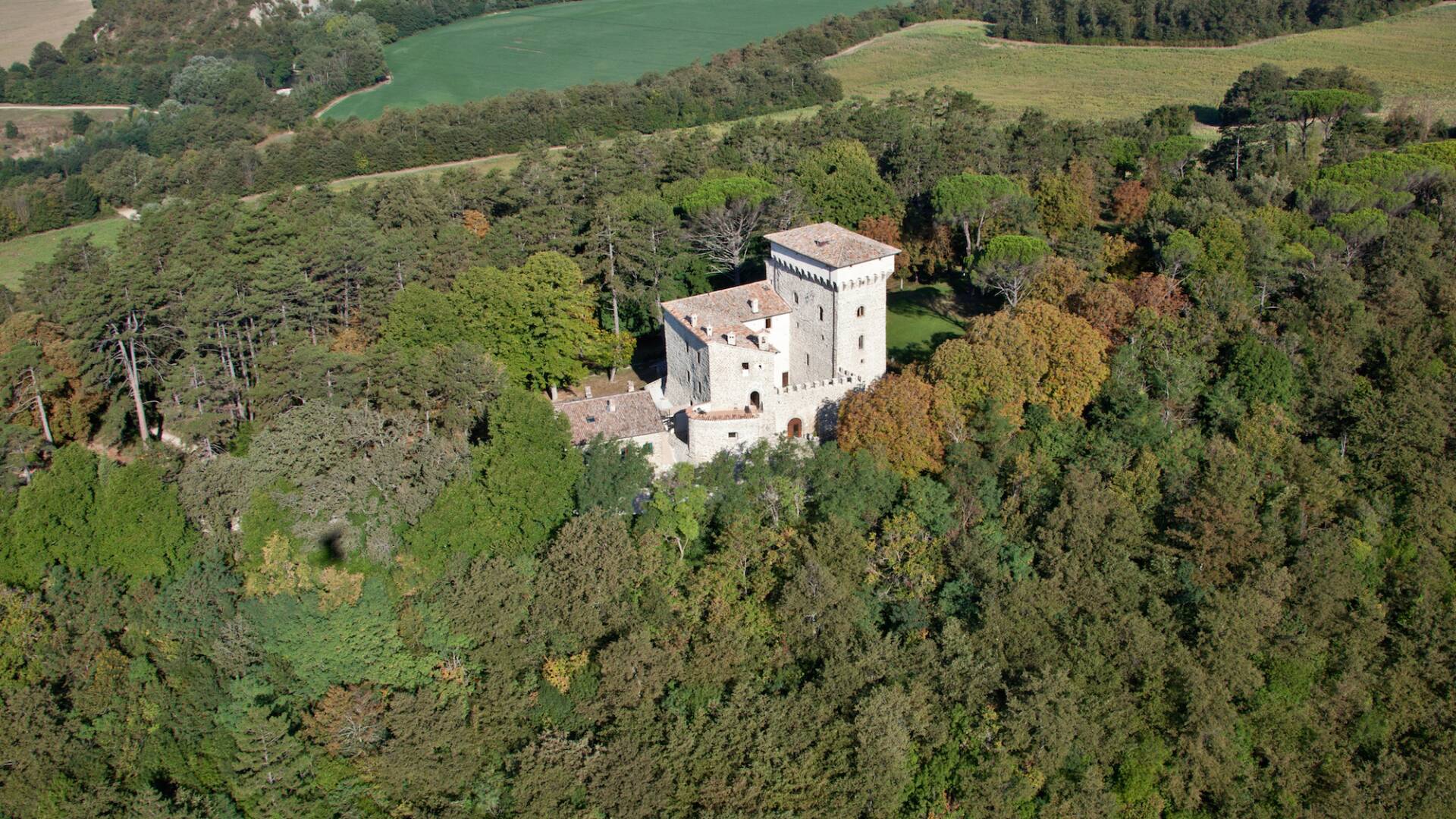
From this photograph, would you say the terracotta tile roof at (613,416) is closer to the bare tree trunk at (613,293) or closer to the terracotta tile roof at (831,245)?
the bare tree trunk at (613,293)

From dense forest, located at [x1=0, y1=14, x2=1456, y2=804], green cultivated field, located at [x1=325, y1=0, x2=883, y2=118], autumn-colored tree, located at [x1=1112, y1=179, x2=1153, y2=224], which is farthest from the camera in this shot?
green cultivated field, located at [x1=325, y1=0, x2=883, y2=118]

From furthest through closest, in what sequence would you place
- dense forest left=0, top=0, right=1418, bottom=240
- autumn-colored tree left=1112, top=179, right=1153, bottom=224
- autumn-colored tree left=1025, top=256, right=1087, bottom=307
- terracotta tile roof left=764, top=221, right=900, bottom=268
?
dense forest left=0, top=0, right=1418, bottom=240 < autumn-colored tree left=1112, top=179, right=1153, bottom=224 < autumn-colored tree left=1025, top=256, right=1087, bottom=307 < terracotta tile roof left=764, top=221, right=900, bottom=268

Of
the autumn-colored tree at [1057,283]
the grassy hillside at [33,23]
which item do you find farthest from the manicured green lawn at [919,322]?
the grassy hillside at [33,23]

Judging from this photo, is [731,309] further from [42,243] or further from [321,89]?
[321,89]

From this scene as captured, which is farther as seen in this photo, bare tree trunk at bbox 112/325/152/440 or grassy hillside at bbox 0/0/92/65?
grassy hillside at bbox 0/0/92/65

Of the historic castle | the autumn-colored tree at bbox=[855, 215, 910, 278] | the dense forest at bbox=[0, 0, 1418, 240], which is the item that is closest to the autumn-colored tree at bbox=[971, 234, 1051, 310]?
the autumn-colored tree at bbox=[855, 215, 910, 278]

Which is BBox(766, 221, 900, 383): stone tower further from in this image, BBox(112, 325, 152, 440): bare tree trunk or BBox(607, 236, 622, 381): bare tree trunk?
BBox(112, 325, 152, 440): bare tree trunk

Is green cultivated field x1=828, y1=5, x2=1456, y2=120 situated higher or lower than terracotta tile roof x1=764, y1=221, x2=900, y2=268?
higher

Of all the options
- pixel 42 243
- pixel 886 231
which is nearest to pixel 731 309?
pixel 886 231

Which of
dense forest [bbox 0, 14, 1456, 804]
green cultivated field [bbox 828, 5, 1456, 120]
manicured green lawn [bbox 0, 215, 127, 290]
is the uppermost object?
green cultivated field [bbox 828, 5, 1456, 120]

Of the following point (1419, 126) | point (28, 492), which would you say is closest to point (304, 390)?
point (28, 492)
